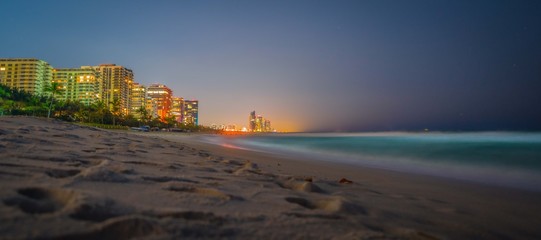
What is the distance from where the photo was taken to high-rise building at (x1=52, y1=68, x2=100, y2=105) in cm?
12006

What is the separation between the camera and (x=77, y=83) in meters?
121

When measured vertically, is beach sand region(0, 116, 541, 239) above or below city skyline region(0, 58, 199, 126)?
below

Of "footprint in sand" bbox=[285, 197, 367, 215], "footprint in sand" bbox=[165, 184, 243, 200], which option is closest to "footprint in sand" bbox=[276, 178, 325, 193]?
"footprint in sand" bbox=[285, 197, 367, 215]

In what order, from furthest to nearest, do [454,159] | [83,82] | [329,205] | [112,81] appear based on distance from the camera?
[112,81] < [83,82] < [454,159] < [329,205]

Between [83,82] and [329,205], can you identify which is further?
[83,82]

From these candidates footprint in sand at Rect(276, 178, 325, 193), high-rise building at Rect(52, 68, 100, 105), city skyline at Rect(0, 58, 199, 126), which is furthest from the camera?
high-rise building at Rect(52, 68, 100, 105)

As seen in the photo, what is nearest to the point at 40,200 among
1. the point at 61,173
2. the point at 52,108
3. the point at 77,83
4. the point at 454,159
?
the point at 61,173

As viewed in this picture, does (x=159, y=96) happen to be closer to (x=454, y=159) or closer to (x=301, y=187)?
(x=454, y=159)

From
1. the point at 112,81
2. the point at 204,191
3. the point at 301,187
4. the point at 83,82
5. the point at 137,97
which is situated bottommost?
the point at 301,187

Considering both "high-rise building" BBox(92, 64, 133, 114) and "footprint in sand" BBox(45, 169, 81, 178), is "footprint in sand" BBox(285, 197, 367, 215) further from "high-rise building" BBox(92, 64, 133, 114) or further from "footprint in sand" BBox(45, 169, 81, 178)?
"high-rise building" BBox(92, 64, 133, 114)

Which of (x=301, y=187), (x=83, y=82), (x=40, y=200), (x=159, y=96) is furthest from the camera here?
(x=159, y=96)

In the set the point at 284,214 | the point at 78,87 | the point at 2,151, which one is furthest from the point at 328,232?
the point at 78,87

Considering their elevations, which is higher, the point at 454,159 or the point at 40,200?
the point at 40,200

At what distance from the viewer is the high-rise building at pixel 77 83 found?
120062 millimetres
